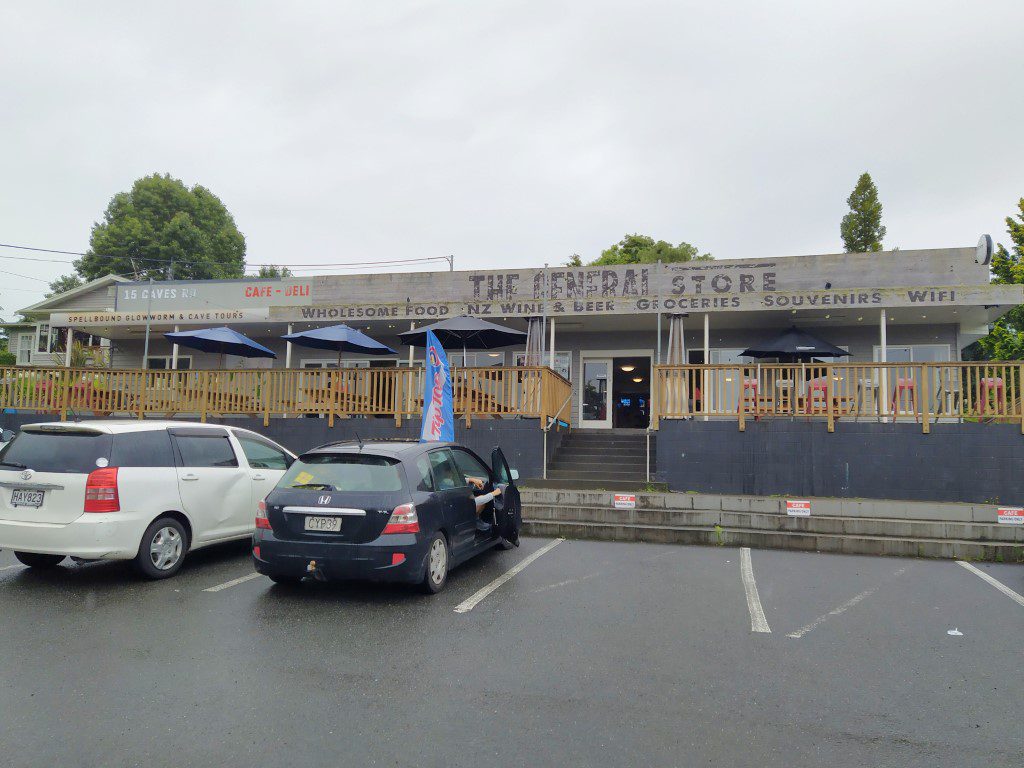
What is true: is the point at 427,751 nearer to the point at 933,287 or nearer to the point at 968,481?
the point at 968,481

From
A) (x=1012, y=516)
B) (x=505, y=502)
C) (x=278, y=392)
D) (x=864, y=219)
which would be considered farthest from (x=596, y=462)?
(x=864, y=219)

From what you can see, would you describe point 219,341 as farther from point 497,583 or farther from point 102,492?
point 497,583

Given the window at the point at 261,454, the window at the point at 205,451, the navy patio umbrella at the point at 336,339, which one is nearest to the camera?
the window at the point at 205,451

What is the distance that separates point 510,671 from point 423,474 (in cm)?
230

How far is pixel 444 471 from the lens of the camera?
6621 millimetres

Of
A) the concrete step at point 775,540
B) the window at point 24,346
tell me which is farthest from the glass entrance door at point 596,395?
the window at point 24,346

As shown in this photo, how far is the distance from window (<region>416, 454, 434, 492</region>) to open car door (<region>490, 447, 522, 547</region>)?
1406 mm

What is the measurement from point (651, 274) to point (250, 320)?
9.83 meters

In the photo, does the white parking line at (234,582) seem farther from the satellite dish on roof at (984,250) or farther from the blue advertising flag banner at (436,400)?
the satellite dish on roof at (984,250)

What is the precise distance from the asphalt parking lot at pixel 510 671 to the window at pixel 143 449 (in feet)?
3.63

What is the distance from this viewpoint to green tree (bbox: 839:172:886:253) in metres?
40.8

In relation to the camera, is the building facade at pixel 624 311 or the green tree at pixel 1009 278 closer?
the building facade at pixel 624 311

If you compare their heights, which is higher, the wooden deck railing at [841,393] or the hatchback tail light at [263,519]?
the wooden deck railing at [841,393]

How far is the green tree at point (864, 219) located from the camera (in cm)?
4081
